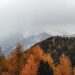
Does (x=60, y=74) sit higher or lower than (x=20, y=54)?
lower

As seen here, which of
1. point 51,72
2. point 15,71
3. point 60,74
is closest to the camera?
point 51,72

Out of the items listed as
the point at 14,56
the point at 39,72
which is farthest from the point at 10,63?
the point at 39,72

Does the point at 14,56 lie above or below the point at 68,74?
above

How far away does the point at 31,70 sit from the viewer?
82.4 metres

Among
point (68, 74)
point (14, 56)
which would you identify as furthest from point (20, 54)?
point (68, 74)

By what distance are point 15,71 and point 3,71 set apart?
295cm

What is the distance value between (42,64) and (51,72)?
2.32m

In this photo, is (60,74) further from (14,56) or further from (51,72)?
(51,72)

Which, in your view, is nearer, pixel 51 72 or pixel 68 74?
pixel 51 72

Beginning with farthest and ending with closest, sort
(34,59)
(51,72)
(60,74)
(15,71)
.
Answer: (60,74) < (15,71) < (34,59) < (51,72)

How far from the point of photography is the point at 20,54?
92062 mm

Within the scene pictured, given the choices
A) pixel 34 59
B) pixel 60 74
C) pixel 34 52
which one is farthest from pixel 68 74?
pixel 34 59

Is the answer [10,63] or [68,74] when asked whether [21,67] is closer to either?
[10,63]

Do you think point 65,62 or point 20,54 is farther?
point 65,62
